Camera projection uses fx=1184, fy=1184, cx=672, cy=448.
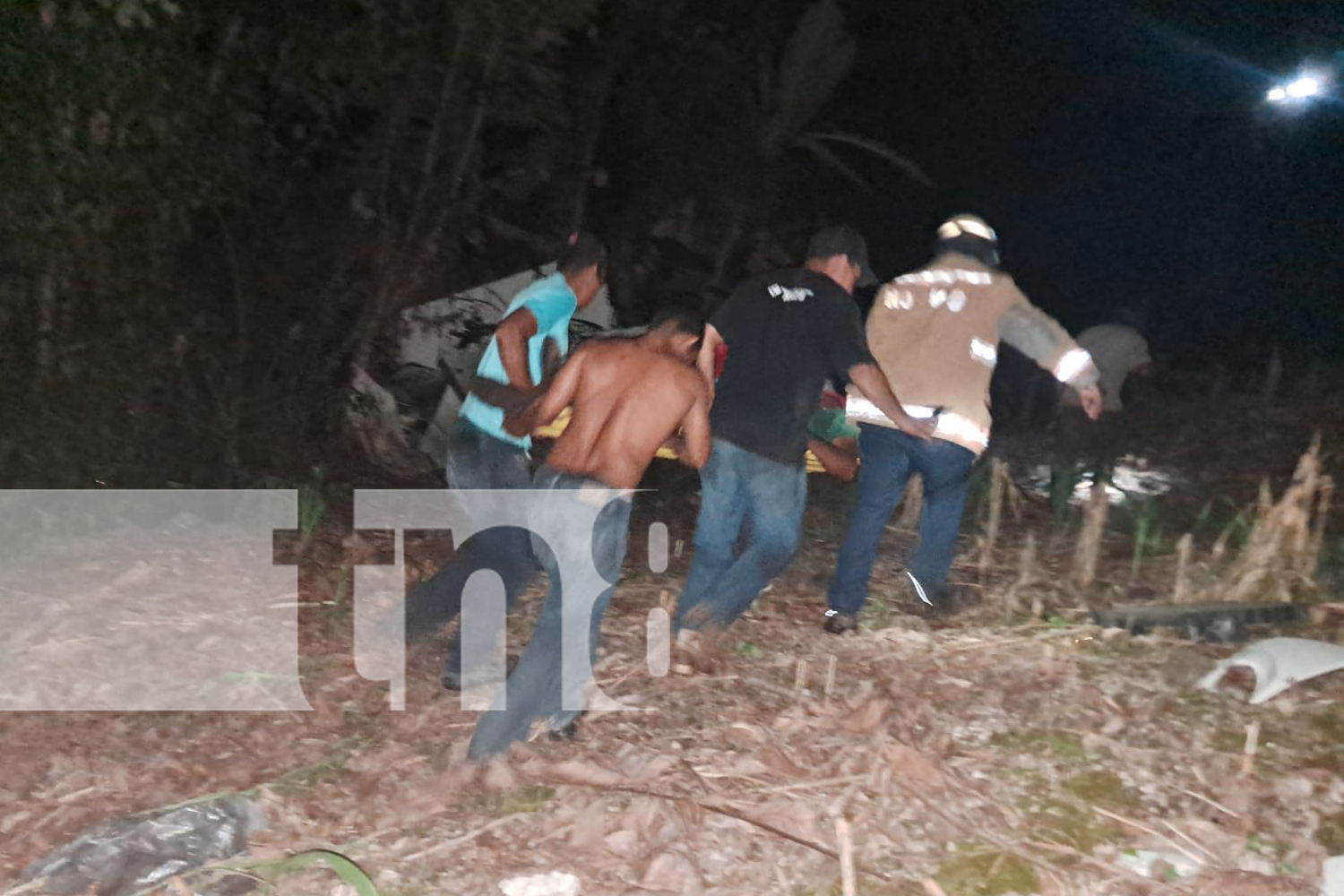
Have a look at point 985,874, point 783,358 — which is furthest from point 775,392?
point 985,874

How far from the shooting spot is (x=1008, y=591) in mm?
5629

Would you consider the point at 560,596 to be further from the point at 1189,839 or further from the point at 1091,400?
the point at 1091,400

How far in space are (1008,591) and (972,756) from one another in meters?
1.71

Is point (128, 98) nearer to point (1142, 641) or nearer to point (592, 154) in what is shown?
point (592, 154)

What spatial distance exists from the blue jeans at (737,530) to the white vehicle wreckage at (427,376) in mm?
3515

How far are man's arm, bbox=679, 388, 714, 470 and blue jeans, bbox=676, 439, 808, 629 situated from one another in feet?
2.25

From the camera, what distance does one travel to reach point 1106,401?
965 centimetres

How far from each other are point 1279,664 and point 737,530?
2129 millimetres

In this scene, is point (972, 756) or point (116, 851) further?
point (972, 756)

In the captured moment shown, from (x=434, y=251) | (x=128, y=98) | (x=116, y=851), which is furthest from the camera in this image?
(x=434, y=251)

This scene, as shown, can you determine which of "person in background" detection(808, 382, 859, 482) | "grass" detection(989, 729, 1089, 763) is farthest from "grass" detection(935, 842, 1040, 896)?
"person in background" detection(808, 382, 859, 482)

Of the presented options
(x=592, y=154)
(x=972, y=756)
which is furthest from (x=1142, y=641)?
(x=592, y=154)

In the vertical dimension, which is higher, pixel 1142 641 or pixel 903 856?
pixel 1142 641

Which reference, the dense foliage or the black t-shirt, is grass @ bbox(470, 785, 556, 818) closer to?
the black t-shirt
